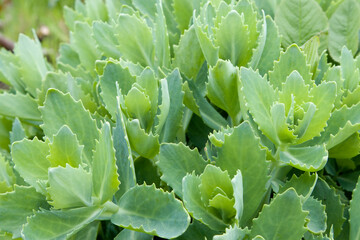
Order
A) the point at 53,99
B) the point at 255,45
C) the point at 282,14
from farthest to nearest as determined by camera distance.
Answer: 1. the point at 282,14
2. the point at 255,45
3. the point at 53,99

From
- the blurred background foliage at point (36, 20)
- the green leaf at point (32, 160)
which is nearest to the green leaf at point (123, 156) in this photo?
the green leaf at point (32, 160)

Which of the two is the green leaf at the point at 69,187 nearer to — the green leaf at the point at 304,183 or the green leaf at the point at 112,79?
the green leaf at the point at 112,79

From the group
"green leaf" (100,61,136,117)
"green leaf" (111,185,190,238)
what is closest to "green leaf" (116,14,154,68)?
"green leaf" (100,61,136,117)

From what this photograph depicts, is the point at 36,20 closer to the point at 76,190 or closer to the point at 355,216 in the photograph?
the point at 76,190

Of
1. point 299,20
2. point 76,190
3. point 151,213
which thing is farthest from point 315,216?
point 299,20

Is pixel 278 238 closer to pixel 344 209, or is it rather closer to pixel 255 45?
pixel 344 209

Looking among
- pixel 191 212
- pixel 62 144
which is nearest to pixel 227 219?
pixel 191 212

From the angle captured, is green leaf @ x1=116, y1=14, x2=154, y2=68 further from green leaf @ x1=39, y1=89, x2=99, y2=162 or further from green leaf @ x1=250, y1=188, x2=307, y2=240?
green leaf @ x1=250, y1=188, x2=307, y2=240
